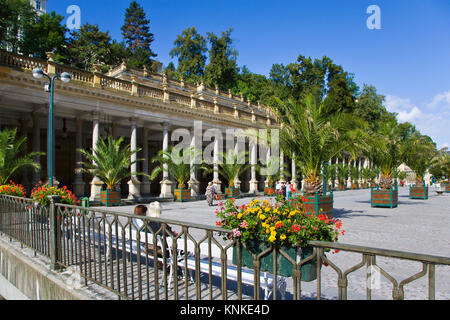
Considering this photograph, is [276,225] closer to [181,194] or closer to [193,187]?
[181,194]

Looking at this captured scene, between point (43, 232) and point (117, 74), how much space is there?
2511cm

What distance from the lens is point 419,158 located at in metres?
22.1

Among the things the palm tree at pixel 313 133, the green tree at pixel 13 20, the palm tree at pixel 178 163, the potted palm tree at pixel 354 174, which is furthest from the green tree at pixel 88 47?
the potted palm tree at pixel 354 174

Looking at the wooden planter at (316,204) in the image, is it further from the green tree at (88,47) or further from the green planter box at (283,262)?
the green tree at (88,47)

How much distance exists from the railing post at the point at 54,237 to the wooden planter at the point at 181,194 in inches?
604

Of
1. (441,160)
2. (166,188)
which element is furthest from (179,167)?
(441,160)

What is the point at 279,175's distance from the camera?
27.0m

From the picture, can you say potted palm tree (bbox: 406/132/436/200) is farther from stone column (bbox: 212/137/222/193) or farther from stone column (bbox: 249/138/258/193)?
stone column (bbox: 212/137/222/193)

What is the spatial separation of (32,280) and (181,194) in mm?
15220

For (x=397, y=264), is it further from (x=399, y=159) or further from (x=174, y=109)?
(x=174, y=109)

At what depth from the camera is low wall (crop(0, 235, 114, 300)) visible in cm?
381

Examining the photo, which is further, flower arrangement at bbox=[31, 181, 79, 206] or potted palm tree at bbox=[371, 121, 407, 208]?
potted palm tree at bbox=[371, 121, 407, 208]

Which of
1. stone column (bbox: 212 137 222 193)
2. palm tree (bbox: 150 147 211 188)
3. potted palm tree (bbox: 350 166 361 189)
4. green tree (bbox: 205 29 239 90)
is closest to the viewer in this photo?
palm tree (bbox: 150 147 211 188)

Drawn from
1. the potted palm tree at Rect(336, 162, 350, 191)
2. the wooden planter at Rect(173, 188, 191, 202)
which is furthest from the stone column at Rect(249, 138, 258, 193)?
the potted palm tree at Rect(336, 162, 350, 191)
